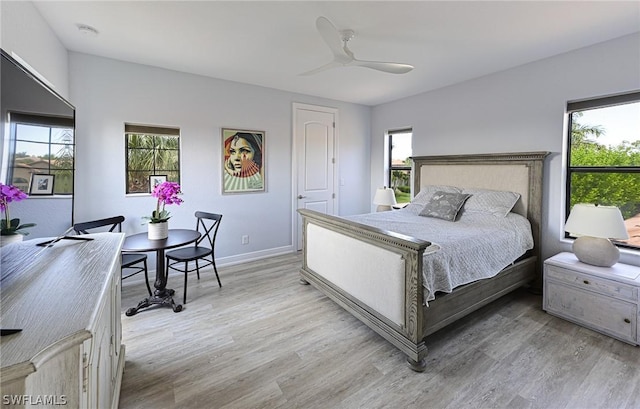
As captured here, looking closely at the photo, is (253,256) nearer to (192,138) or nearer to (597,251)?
(192,138)

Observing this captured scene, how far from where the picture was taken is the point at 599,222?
2395 mm

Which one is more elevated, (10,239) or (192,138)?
(192,138)

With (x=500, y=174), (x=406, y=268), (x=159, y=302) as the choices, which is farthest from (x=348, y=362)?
(x=500, y=174)

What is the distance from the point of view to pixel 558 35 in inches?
103

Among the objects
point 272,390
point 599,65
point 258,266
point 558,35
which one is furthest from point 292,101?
point 272,390

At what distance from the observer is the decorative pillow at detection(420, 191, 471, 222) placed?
340cm

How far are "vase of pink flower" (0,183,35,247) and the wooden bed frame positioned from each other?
6.44 feet

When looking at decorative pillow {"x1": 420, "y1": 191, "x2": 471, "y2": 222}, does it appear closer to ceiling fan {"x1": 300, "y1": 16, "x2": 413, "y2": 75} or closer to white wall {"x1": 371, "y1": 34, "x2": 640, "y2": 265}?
white wall {"x1": 371, "y1": 34, "x2": 640, "y2": 265}

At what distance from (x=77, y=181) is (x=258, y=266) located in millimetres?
2242

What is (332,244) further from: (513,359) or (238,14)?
(238,14)

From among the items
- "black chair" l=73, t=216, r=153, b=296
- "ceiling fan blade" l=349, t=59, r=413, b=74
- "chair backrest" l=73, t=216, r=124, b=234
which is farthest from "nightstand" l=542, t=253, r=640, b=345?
"chair backrest" l=73, t=216, r=124, b=234

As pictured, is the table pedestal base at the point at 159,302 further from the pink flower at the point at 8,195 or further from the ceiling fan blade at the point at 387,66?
the ceiling fan blade at the point at 387,66

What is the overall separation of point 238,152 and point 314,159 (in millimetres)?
1294

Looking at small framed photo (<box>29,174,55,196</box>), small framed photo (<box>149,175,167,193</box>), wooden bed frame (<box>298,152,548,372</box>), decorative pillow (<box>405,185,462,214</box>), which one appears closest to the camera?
small framed photo (<box>29,174,55,196</box>)
